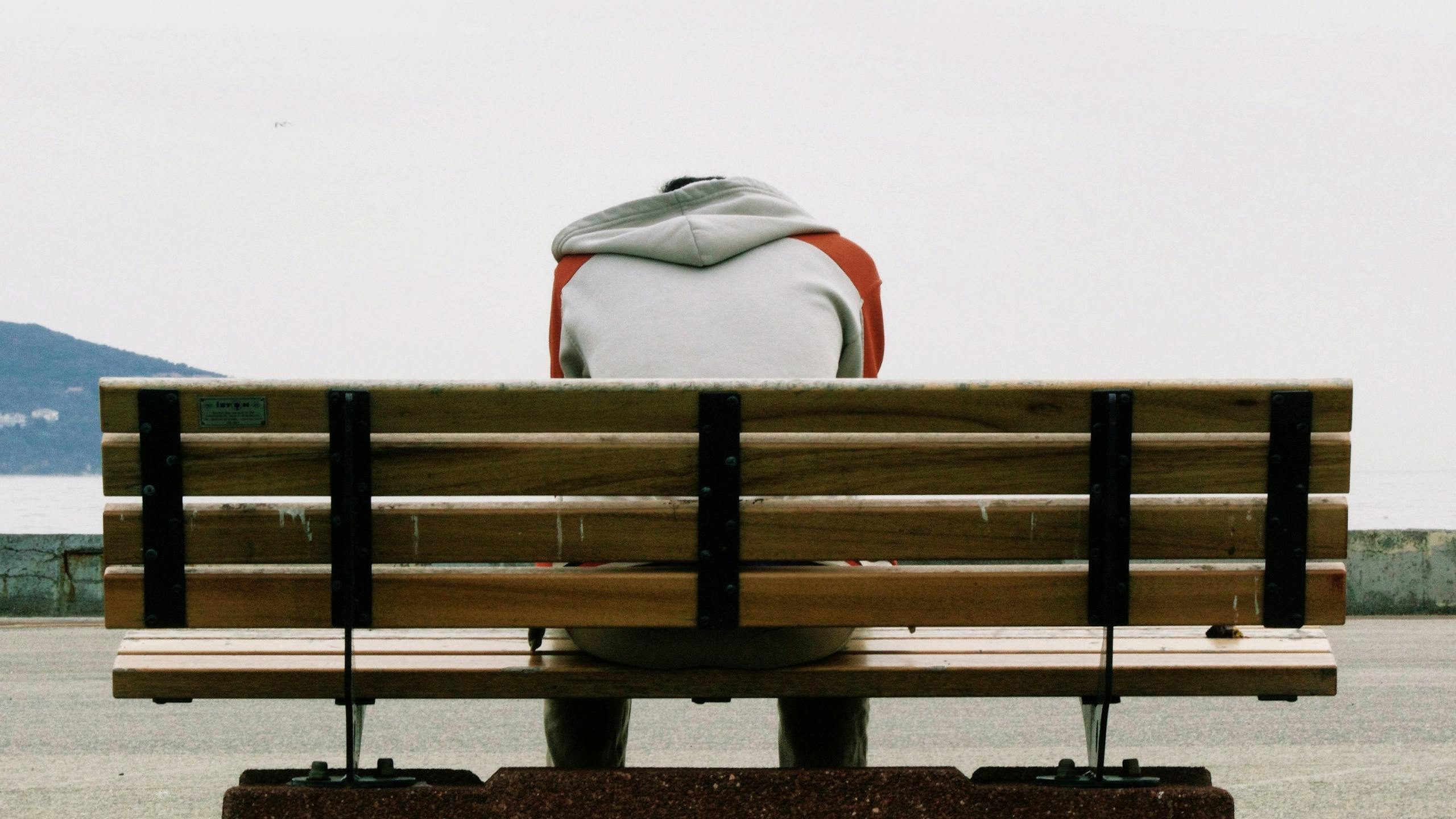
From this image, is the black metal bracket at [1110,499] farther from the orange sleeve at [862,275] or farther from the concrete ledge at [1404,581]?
the concrete ledge at [1404,581]

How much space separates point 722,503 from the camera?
2.72m

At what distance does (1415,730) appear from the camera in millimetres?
6254

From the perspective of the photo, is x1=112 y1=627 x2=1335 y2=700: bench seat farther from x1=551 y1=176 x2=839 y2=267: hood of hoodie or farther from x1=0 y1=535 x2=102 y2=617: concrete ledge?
x1=0 y1=535 x2=102 y2=617: concrete ledge

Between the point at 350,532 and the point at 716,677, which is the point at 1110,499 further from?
the point at 350,532

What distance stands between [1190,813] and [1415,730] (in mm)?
4148

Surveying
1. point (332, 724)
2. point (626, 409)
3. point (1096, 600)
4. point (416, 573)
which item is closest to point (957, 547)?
point (1096, 600)

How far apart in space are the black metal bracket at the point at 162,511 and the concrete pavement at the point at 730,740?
2.24m

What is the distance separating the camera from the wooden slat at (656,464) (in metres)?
2.71

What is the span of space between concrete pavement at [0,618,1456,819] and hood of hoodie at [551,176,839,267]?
103 inches

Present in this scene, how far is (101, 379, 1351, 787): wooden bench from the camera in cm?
270

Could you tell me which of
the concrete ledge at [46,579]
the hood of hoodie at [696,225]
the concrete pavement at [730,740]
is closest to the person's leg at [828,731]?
the hood of hoodie at [696,225]

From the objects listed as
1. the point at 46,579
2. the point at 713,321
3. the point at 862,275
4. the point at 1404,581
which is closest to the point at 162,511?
the point at 713,321

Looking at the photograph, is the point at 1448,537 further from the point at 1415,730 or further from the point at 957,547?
the point at 957,547

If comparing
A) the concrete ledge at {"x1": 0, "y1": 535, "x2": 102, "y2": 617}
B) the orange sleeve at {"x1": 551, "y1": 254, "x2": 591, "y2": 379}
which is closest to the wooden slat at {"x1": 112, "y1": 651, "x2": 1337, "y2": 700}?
the orange sleeve at {"x1": 551, "y1": 254, "x2": 591, "y2": 379}
